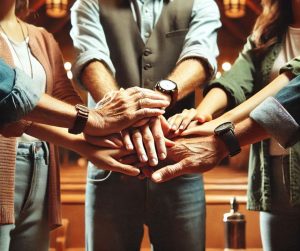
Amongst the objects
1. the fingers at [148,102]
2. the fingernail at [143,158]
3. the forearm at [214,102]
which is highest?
the forearm at [214,102]

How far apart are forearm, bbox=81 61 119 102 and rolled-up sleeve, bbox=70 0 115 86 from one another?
0.02 metres

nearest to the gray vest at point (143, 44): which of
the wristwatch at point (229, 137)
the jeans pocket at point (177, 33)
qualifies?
the jeans pocket at point (177, 33)

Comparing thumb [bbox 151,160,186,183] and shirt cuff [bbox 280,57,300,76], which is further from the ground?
shirt cuff [bbox 280,57,300,76]

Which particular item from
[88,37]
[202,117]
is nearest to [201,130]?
[202,117]

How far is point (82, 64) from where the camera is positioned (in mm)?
1817

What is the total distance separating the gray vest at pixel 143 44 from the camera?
1.81 meters

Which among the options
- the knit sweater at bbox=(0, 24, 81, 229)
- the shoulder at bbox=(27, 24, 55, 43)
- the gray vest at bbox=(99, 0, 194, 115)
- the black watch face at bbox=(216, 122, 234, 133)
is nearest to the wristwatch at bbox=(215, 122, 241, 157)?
the black watch face at bbox=(216, 122, 234, 133)

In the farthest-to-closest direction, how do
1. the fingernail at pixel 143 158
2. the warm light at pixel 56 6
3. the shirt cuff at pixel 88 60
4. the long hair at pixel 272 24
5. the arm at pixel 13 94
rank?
the warm light at pixel 56 6, the long hair at pixel 272 24, the shirt cuff at pixel 88 60, the fingernail at pixel 143 158, the arm at pixel 13 94

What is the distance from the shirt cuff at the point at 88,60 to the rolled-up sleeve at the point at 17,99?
0.38m

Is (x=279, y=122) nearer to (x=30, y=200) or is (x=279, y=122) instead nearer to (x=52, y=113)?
(x=52, y=113)

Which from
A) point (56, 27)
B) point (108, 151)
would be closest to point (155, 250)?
point (108, 151)

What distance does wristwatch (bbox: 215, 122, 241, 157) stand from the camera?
5.45 feet

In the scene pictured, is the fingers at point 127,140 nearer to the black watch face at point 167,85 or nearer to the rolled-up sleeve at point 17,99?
the black watch face at point 167,85

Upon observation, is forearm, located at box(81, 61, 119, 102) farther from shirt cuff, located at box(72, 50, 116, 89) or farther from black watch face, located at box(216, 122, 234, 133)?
black watch face, located at box(216, 122, 234, 133)
